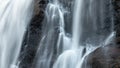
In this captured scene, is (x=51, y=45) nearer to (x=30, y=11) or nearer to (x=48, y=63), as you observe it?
(x=48, y=63)

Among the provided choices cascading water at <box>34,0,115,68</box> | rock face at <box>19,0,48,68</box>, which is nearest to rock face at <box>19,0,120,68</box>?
rock face at <box>19,0,48,68</box>

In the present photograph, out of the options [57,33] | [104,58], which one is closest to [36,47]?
[57,33]

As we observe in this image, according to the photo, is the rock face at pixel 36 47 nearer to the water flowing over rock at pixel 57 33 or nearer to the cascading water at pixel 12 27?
the water flowing over rock at pixel 57 33

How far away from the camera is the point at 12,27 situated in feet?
51.0

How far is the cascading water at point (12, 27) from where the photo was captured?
14.6m

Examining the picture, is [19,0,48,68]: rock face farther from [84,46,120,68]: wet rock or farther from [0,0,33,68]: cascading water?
[84,46,120,68]: wet rock

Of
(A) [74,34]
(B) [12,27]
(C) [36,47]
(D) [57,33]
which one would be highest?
(B) [12,27]

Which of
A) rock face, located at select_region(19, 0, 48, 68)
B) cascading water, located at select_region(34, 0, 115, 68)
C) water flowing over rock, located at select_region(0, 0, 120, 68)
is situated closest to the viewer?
water flowing over rock, located at select_region(0, 0, 120, 68)

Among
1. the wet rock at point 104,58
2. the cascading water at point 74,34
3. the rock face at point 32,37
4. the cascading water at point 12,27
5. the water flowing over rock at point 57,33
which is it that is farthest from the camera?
the cascading water at point 12,27

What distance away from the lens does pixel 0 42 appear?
50.3ft

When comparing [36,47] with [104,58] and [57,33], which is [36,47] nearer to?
[57,33]

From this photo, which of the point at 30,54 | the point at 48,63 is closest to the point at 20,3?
the point at 30,54

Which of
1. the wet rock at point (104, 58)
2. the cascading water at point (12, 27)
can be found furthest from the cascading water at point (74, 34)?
the cascading water at point (12, 27)

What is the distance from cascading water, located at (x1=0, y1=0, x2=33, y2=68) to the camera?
1457 centimetres
